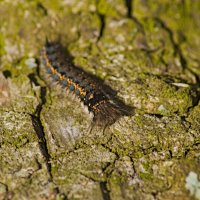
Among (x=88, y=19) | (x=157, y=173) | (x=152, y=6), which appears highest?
(x=152, y=6)

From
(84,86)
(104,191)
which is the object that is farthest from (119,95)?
(104,191)

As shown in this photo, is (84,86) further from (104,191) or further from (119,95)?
(104,191)

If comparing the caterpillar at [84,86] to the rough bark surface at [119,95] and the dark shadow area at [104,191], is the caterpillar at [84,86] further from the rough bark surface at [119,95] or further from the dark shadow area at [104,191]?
the dark shadow area at [104,191]

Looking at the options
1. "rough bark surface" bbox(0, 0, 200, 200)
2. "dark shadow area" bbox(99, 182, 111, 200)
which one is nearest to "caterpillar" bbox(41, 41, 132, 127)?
"rough bark surface" bbox(0, 0, 200, 200)

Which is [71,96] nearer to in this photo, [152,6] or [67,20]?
[67,20]

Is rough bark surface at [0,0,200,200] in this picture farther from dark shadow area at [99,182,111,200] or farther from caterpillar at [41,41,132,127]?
caterpillar at [41,41,132,127]

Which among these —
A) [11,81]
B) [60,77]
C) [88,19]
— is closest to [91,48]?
[88,19]
